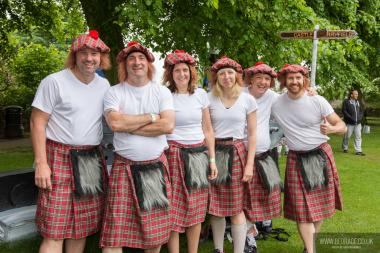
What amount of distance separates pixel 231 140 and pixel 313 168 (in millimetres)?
740

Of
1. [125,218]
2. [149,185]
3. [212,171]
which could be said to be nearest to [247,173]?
[212,171]

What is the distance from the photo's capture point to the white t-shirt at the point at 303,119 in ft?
12.9

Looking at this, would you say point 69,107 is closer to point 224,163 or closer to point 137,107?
point 137,107

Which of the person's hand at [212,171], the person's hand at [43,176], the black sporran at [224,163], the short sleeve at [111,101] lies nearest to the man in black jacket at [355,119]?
the black sporran at [224,163]

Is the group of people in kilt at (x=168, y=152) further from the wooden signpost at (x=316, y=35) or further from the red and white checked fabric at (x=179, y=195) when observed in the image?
the wooden signpost at (x=316, y=35)

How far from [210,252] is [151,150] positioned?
1.73 meters

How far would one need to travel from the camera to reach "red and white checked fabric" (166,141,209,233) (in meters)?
3.61

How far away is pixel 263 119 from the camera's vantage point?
4160mm

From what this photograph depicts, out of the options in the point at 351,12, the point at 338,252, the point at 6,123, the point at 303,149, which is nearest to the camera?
the point at 338,252

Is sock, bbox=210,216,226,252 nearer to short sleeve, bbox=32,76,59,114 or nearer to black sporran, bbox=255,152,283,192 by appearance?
black sporran, bbox=255,152,283,192

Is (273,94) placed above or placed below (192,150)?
above

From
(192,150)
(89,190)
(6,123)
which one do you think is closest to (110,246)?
(89,190)

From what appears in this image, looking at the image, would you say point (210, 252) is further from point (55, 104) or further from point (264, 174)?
point (55, 104)

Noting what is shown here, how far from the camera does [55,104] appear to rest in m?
3.18
